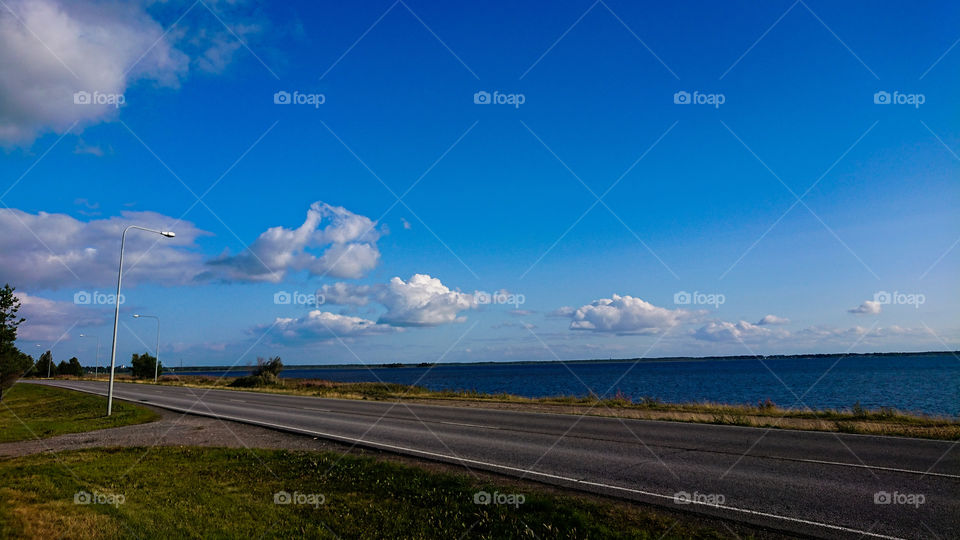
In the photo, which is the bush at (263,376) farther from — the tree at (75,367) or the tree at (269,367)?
the tree at (75,367)

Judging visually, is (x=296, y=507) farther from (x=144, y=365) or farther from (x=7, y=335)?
(x=144, y=365)

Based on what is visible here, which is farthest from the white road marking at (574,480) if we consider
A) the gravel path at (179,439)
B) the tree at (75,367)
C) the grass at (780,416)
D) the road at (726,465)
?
the tree at (75,367)

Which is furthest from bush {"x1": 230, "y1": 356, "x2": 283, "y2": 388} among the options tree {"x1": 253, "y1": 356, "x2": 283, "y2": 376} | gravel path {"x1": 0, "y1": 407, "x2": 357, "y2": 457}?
gravel path {"x1": 0, "y1": 407, "x2": 357, "y2": 457}

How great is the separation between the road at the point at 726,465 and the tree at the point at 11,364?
21.2m

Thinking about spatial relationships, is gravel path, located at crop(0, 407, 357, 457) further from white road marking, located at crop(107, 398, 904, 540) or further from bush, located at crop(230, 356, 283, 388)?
bush, located at crop(230, 356, 283, 388)

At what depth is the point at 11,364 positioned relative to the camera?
30.1 m

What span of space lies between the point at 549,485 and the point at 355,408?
58.6 feet

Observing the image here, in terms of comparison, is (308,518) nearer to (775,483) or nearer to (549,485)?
(549,485)

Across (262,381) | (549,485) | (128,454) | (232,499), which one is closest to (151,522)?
(232,499)

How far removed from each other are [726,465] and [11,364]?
1464 inches

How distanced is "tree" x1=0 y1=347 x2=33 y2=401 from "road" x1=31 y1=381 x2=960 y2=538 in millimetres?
21208

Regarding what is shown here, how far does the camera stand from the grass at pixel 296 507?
6.71m

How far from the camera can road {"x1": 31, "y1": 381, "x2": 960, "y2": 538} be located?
7.23m

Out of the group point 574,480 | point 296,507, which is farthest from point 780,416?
point 296,507
